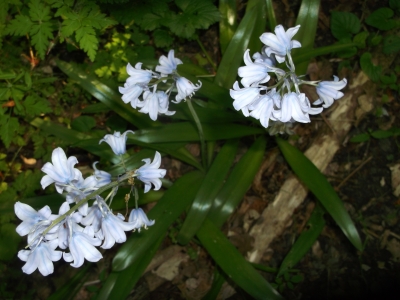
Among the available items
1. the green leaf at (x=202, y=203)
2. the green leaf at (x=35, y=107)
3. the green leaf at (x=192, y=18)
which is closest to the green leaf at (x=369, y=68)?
the green leaf at (x=192, y=18)

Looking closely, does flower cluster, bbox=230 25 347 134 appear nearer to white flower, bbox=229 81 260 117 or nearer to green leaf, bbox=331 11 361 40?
white flower, bbox=229 81 260 117

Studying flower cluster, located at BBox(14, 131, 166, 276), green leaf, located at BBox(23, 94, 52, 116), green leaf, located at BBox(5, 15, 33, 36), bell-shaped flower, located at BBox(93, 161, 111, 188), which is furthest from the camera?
green leaf, located at BBox(23, 94, 52, 116)

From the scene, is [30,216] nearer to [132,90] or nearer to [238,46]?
[132,90]

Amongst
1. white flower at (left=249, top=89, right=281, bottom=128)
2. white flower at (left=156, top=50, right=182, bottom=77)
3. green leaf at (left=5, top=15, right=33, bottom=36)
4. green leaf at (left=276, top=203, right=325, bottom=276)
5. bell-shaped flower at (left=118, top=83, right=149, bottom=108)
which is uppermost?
white flower at (left=249, top=89, right=281, bottom=128)

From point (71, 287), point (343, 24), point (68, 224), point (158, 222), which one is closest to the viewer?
point (68, 224)

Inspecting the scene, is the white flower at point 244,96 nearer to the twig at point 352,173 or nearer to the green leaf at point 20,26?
the green leaf at point 20,26

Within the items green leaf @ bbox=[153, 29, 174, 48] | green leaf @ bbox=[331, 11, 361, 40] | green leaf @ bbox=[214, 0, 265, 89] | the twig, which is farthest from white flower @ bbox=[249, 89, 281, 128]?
green leaf @ bbox=[331, 11, 361, 40]

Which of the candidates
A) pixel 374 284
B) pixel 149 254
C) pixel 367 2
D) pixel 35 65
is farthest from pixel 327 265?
pixel 35 65

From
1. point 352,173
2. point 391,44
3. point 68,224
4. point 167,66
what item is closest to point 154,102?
point 167,66
